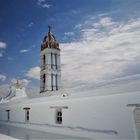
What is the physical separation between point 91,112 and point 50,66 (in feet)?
69.4

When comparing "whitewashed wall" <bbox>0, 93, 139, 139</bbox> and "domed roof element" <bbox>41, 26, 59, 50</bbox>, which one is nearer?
"whitewashed wall" <bbox>0, 93, 139, 139</bbox>

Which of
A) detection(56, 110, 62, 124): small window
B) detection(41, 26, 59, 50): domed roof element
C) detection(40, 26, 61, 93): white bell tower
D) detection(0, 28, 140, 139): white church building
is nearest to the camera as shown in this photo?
detection(0, 28, 140, 139): white church building

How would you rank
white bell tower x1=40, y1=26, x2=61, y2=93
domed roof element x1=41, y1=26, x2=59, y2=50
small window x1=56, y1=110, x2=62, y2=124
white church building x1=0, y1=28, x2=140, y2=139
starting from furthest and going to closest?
1. domed roof element x1=41, y1=26, x2=59, y2=50
2. white bell tower x1=40, y1=26, x2=61, y2=93
3. small window x1=56, y1=110, x2=62, y2=124
4. white church building x1=0, y1=28, x2=140, y2=139

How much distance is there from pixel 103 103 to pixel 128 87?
1477 mm

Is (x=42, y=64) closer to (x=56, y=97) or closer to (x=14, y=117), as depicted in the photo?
(x=14, y=117)

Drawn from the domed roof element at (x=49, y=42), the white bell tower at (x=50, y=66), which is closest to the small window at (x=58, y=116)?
the white bell tower at (x=50, y=66)

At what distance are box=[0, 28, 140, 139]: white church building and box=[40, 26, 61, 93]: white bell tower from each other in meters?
12.5

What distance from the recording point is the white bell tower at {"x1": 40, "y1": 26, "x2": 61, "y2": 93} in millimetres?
29094

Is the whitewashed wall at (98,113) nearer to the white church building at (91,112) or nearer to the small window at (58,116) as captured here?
the white church building at (91,112)

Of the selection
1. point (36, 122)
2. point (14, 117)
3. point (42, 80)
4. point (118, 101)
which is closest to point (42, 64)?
point (42, 80)

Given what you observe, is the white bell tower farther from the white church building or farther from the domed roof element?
the white church building

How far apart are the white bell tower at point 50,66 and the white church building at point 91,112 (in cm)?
1247

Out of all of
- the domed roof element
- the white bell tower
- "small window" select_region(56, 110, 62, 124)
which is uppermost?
the domed roof element

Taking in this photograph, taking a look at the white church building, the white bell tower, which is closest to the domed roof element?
the white bell tower
